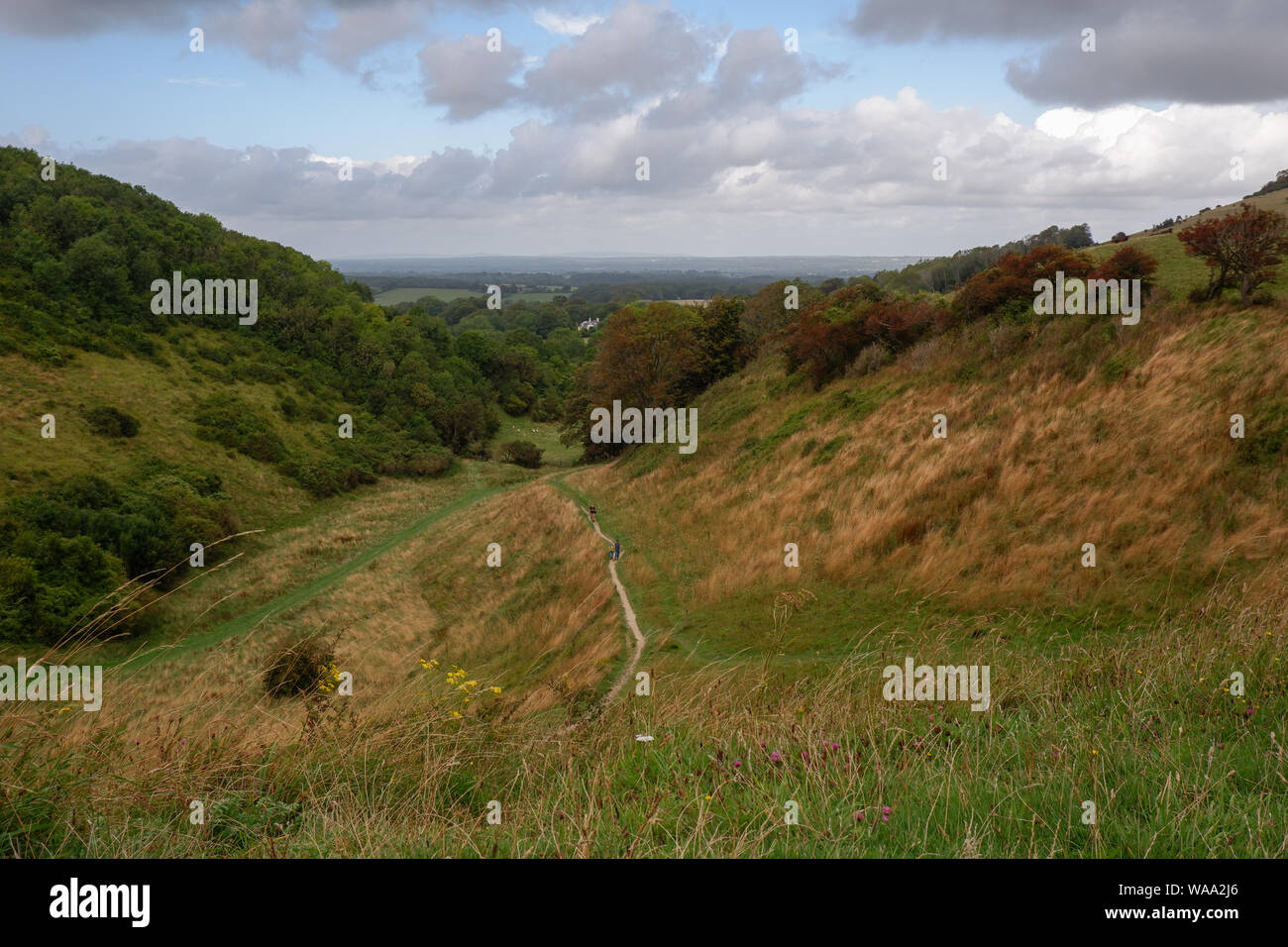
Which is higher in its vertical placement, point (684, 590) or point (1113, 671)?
point (1113, 671)

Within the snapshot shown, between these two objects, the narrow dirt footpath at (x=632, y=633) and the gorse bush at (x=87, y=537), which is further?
the gorse bush at (x=87, y=537)

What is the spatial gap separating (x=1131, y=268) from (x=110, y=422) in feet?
187

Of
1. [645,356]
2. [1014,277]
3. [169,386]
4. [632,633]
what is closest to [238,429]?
[169,386]

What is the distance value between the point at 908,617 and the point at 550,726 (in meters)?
8.92

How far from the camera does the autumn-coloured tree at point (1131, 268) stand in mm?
21781

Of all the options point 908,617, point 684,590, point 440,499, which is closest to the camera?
point 908,617

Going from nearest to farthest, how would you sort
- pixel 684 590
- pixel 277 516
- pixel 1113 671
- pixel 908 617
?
pixel 1113 671 → pixel 908 617 → pixel 684 590 → pixel 277 516

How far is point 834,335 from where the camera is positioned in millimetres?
30172

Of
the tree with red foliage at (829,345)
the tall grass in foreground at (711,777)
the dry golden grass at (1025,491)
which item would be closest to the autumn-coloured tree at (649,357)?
the tree with red foliage at (829,345)

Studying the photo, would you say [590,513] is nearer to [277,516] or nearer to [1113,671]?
[1113,671]

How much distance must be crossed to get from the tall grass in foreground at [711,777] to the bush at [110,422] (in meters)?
52.5

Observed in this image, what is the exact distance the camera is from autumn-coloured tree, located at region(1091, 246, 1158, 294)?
71.5ft

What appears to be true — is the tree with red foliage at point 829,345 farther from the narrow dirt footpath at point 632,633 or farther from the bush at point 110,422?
the bush at point 110,422
